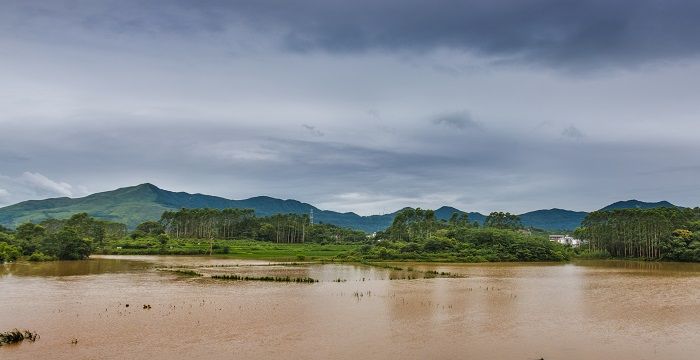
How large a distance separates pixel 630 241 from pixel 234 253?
5499 centimetres

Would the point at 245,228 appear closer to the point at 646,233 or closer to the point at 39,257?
the point at 39,257

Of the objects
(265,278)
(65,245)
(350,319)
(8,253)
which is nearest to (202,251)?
(65,245)

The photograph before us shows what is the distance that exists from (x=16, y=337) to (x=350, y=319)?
11909 millimetres

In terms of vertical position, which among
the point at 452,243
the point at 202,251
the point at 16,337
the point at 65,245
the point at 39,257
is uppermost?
the point at 452,243

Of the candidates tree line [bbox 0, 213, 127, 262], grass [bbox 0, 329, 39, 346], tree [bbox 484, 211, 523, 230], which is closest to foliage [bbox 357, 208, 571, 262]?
tree [bbox 484, 211, 523, 230]

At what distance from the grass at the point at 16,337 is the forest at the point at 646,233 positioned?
6997 cm

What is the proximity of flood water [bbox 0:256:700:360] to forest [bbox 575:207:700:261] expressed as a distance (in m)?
35.8

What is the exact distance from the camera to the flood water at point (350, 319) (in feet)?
54.0

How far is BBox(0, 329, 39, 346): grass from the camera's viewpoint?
16938 millimetres

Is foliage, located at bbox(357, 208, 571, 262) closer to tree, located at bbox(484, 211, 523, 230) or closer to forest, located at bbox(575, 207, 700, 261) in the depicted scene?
forest, located at bbox(575, 207, 700, 261)

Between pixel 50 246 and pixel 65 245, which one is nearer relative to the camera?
pixel 65 245

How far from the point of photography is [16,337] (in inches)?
676

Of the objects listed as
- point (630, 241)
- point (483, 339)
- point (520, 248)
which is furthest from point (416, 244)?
point (483, 339)

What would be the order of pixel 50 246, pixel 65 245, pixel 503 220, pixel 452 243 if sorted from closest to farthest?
1. pixel 65 245
2. pixel 50 246
3. pixel 452 243
4. pixel 503 220
